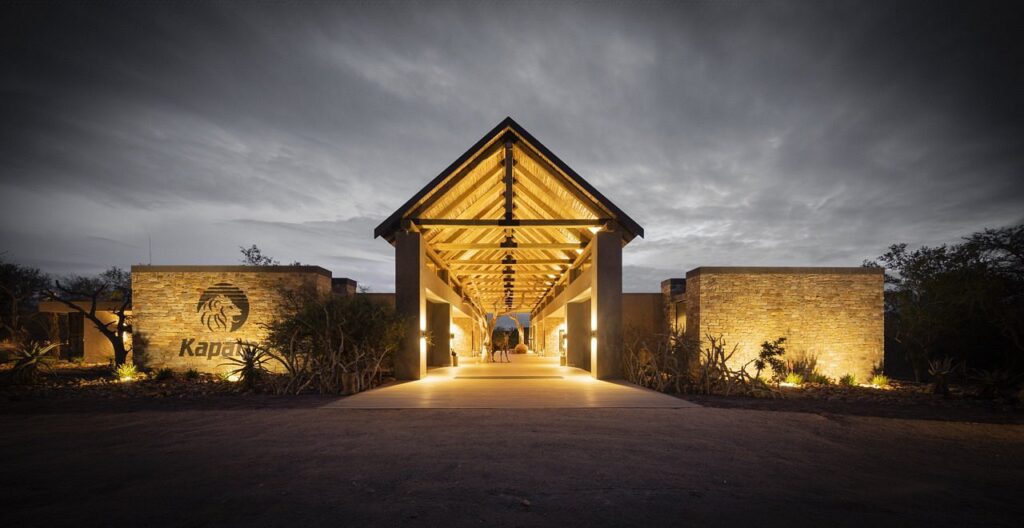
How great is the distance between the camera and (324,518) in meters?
3.38

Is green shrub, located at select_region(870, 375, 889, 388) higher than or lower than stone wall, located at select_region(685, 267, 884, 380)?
lower

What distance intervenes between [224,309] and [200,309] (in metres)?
0.75

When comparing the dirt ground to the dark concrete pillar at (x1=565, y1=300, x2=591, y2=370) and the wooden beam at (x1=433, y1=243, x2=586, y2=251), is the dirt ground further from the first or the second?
the dark concrete pillar at (x1=565, y1=300, x2=591, y2=370)

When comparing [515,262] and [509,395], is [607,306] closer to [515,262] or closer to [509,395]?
[509,395]

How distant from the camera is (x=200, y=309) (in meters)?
14.2

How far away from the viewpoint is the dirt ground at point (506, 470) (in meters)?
3.50

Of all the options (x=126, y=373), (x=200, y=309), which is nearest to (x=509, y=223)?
(x=200, y=309)

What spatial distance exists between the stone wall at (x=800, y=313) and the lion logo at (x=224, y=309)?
1411 centimetres

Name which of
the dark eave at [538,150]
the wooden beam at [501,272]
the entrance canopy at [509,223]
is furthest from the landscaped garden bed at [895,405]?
the wooden beam at [501,272]

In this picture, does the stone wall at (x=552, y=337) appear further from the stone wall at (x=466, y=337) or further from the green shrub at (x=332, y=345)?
the green shrub at (x=332, y=345)

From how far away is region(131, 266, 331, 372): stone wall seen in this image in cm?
1405

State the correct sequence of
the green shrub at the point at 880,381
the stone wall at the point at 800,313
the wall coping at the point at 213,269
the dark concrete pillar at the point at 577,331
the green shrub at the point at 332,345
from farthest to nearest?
the dark concrete pillar at the point at 577,331 < the stone wall at the point at 800,313 < the wall coping at the point at 213,269 < the green shrub at the point at 880,381 < the green shrub at the point at 332,345

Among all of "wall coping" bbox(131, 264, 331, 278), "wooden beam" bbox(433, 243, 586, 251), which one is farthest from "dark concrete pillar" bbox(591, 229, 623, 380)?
"wall coping" bbox(131, 264, 331, 278)

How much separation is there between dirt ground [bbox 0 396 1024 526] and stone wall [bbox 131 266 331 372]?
6851 millimetres
